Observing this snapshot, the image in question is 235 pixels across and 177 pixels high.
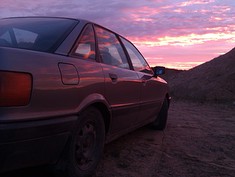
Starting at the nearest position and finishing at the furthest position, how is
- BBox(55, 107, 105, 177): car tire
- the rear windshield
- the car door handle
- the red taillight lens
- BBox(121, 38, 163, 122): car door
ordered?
the red taillight lens → BBox(55, 107, 105, 177): car tire → the rear windshield → the car door handle → BBox(121, 38, 163, 122): car door

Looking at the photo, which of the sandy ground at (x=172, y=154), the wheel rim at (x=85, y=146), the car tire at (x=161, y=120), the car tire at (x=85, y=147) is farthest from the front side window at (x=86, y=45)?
the car tire at (x=161, y=120)

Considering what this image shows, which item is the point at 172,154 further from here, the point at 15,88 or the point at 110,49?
the point at 15,88

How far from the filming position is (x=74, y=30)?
4.07 meters

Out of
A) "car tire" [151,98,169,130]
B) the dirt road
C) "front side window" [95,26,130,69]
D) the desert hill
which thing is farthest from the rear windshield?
the desert hill

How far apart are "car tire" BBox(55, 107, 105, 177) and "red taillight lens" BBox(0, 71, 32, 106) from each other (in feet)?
2.36

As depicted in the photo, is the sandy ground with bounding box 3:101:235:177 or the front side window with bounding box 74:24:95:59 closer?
the front side window with bounding box 74:24:95:59

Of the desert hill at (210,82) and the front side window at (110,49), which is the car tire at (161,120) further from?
the desert hill at (210,82)

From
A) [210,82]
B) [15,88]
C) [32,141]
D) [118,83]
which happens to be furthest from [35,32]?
[210,82]

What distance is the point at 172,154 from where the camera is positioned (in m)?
5.51

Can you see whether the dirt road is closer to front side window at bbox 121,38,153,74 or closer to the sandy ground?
the sandy ground

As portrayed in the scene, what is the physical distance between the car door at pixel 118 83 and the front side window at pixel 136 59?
1.00 ft

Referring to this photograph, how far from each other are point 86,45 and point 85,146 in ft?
3.43

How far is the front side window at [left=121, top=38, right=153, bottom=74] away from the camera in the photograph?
577cm

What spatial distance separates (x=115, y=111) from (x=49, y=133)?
1.39 m
